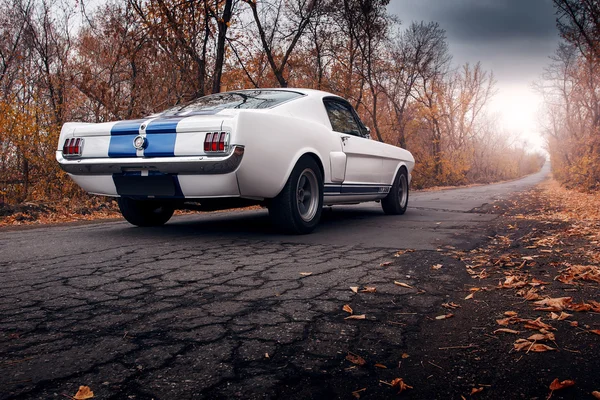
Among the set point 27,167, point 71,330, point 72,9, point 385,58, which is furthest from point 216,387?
point 385,58

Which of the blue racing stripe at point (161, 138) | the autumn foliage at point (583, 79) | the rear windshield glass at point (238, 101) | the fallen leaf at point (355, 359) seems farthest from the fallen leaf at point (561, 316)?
the autumn foliage at point (583, 79)

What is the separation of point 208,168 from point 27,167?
649 centimetres

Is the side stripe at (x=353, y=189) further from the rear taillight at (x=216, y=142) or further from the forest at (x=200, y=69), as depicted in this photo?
the forest at (x=200, y=69)

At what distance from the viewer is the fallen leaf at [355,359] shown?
5.79 ft

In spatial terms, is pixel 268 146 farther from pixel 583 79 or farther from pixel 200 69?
pixel 583 79

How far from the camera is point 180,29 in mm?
9922

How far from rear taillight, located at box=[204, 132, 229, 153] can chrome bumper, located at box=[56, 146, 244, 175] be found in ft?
0.21

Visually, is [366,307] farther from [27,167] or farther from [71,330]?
[27,167]

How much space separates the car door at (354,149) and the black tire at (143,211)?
2.12 meters

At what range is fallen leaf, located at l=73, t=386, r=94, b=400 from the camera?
1458 mm

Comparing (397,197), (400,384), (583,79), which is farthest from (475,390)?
(583,79)

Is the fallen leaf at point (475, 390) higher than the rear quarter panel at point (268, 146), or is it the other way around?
the rear quarter panel at point (268, 146)

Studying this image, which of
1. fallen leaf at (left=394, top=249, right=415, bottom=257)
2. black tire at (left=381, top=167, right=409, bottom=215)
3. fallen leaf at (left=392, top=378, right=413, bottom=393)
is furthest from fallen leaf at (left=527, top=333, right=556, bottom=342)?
black tire at (left=381, top=167, right=409, bottom=215)

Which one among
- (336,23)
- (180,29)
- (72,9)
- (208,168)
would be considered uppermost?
(336,23)
